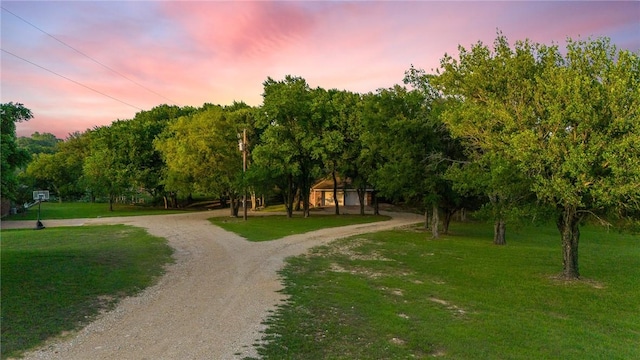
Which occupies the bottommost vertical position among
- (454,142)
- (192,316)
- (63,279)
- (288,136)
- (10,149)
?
(192,316)

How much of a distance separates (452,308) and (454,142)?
1715 cm

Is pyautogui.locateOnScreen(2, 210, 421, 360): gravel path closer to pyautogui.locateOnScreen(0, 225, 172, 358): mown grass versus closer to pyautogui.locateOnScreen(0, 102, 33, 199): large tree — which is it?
pyautogui.locateOnScreen(0, 225, 172, 358): mown grass

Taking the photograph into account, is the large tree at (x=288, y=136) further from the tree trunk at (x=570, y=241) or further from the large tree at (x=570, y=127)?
the tree trunk at (x=570, y=241)

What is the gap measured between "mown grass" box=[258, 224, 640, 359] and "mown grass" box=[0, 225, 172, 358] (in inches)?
189

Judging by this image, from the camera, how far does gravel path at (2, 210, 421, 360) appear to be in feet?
25.7

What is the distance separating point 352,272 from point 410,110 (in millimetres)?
15262

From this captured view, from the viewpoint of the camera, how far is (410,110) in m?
27.9

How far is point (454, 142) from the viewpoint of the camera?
26703 millimetres

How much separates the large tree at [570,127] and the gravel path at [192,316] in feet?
33.7

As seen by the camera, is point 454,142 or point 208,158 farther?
point 208,158

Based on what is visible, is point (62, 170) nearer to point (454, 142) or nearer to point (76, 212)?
point (76, 212)

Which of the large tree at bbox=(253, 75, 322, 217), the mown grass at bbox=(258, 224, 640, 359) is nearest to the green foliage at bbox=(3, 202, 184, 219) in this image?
the large tree at bbox=(253, 75, 322, 217)

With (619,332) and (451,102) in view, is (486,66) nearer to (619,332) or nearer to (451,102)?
(451,102)

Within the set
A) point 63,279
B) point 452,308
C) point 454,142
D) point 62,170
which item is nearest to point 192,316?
point 63,279
